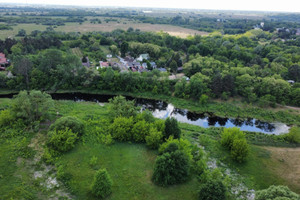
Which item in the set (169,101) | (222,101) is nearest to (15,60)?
(169,101)

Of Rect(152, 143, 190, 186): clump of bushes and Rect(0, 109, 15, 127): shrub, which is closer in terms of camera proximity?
Rect(152, 143, 190, 186): clump of bushes

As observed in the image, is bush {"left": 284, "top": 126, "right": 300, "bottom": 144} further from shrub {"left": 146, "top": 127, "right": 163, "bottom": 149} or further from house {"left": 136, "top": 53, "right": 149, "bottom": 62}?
house {"left": 136, "top": 53, "right": 149, "bottom": 62}

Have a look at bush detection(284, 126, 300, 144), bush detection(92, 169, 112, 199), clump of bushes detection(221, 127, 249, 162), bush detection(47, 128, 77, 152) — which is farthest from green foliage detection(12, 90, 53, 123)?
bush detection(284, 126, 300, 144)

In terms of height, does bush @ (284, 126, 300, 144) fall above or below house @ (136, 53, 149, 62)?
below

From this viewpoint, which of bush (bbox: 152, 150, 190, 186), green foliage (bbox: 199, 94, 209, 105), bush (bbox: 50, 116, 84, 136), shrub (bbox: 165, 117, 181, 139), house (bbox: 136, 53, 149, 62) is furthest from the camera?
house (bbox: 136, 53, 149, 62)

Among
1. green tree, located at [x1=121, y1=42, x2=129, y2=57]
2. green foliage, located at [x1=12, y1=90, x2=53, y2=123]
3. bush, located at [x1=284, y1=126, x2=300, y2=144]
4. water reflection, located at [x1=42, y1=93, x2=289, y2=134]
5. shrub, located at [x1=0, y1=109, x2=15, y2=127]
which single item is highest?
green tree, located at [x1=121, y1=42, x2=129, y2=57]

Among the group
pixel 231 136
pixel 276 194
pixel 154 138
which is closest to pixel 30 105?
pixel 154 138

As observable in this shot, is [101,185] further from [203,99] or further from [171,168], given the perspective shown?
[203,99]

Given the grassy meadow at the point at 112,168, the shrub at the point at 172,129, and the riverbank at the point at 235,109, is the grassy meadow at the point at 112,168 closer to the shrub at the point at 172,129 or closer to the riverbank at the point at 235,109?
the shrub at the point at 172,129

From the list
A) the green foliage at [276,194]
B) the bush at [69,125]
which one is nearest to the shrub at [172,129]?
the green foliage at [276,194]
